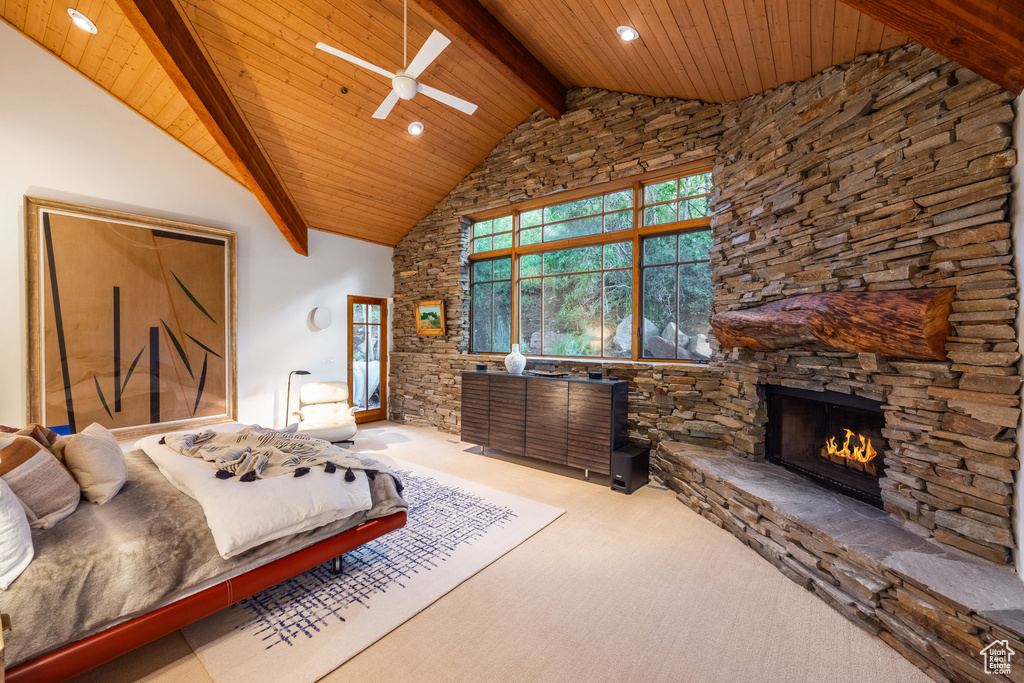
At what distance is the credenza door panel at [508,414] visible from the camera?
15.6 ft

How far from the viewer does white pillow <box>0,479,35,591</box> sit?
4.88 ft

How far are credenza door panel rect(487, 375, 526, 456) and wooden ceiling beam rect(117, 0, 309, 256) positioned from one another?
3.41 meters

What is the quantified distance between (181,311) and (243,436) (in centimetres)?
253

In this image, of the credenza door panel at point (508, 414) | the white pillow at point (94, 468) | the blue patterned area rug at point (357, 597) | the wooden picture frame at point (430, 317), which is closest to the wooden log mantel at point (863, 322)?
the blue patterned area rug at point (357, 597)

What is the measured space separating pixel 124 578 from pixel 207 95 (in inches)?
158

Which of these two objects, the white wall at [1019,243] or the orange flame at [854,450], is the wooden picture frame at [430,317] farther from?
the white wall at [1019,243]

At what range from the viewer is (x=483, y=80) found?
475 centimetres

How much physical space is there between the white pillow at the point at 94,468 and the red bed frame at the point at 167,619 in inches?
28.0

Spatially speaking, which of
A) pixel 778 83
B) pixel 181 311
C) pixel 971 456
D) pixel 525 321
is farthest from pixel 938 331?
pixel 181 311

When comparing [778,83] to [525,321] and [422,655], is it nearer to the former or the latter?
[525,321]

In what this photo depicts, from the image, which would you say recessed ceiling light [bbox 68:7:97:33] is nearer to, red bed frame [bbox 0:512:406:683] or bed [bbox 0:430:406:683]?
bed [bbox 0:430:406:683]

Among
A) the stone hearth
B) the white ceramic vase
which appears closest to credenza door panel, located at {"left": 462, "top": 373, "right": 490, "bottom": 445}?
the white ceramic vase

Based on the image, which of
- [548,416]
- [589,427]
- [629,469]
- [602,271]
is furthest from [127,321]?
[629,469]

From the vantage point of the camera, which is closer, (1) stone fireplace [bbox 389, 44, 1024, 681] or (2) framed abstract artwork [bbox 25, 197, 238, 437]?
(1) stone fireplace [bbox 389, 44, 1024, 681]
